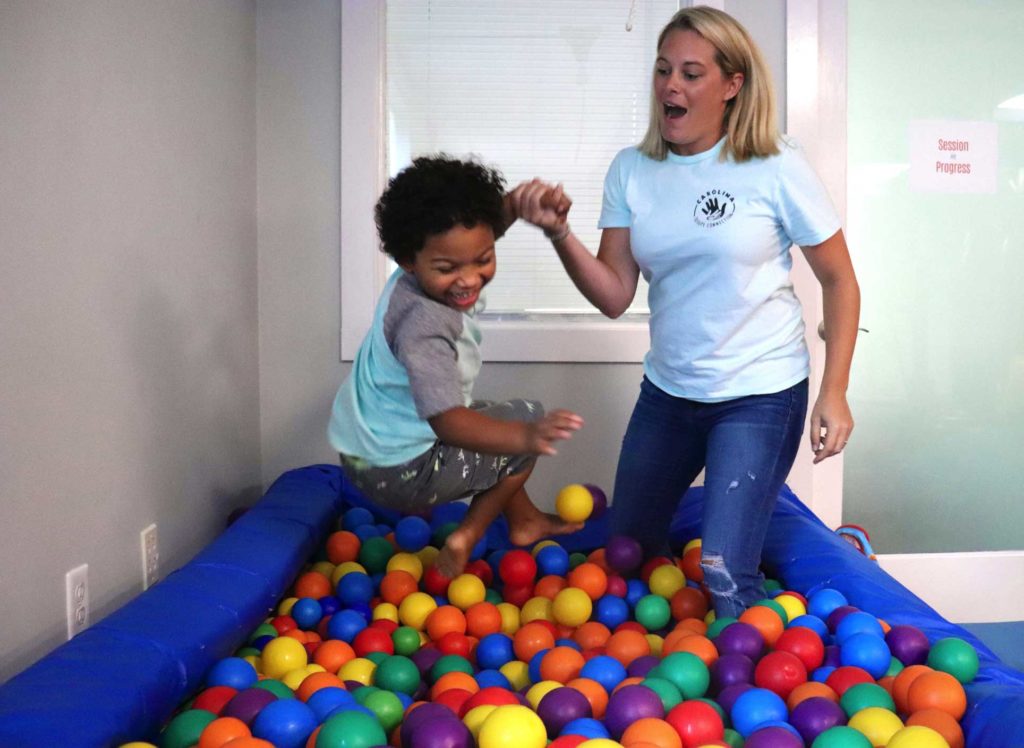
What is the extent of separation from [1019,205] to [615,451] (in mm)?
1518

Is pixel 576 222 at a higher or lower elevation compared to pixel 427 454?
higher

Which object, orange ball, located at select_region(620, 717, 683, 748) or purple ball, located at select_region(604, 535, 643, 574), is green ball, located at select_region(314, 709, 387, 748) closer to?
orange ball, located at select_region(620, 717, 683, 748)

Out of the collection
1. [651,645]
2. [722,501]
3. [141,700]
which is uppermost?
[722,501]

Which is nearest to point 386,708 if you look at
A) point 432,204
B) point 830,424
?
point 432,204

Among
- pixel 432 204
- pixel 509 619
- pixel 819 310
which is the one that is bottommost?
pixel 509 619

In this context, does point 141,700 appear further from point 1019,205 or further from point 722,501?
point 1019,205

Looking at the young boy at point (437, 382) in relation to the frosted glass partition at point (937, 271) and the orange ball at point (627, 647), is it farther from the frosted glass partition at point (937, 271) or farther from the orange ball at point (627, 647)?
A: the frosted glass partition at point (937, 271)

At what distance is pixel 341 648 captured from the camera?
6.93ft

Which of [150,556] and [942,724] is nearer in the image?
[942,724]

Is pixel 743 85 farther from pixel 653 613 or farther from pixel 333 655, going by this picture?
pixel 333 655

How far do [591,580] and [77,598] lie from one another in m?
1.11

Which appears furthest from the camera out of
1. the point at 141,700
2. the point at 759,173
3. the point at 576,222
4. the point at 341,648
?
the point at 576,222

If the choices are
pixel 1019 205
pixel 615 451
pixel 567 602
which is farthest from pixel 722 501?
pixel 1019 205

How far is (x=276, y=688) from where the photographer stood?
1.81 metres
